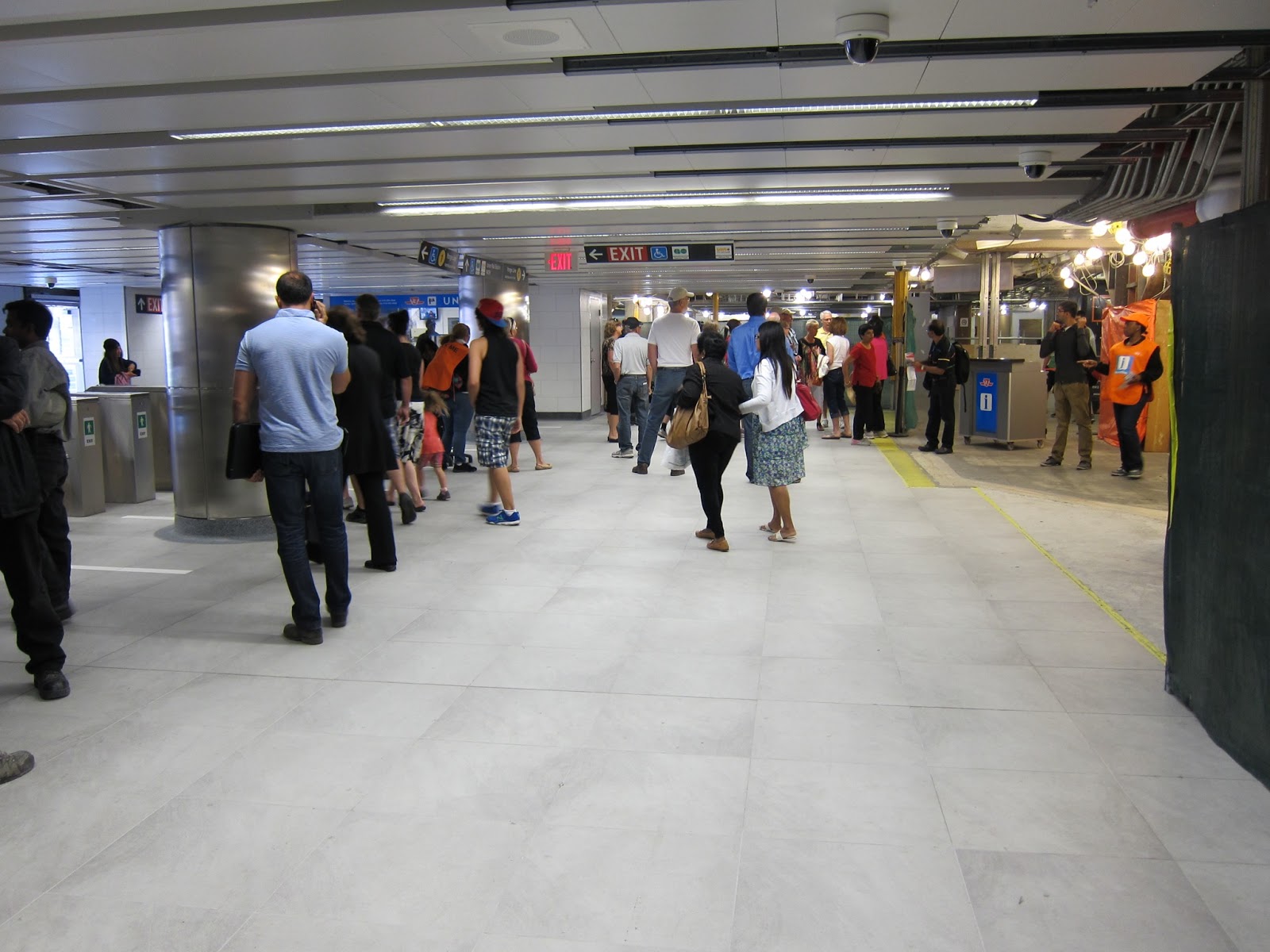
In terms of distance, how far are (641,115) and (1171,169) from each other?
12.9ft

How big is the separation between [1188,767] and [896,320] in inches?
535

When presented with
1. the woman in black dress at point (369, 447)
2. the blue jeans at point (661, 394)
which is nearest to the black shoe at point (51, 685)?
the woman in black dress at point (369, 447)

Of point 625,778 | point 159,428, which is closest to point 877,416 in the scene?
point 159,428

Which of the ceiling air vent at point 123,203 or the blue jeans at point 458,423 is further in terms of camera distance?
the blue jeans at point 458,423

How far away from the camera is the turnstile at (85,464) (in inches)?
343

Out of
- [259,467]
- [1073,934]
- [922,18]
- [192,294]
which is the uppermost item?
[922,18]

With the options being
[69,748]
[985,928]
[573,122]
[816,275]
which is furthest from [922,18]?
[816,275]

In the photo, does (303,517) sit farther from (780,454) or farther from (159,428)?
(159,428)

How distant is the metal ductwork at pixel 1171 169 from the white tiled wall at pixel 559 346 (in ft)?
40.2

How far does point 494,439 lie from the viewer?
765 centimetres

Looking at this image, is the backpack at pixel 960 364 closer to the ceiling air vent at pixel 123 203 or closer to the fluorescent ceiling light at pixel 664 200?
the fluorescent ceiling light at pixel 664 200

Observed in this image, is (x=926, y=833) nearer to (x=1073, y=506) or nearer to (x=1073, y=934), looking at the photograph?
(x=1073, y=934)

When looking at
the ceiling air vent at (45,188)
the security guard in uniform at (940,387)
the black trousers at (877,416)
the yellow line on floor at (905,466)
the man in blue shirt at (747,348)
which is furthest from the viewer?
the black trousers at (877,416)

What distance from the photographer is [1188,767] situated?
11.1 ft
